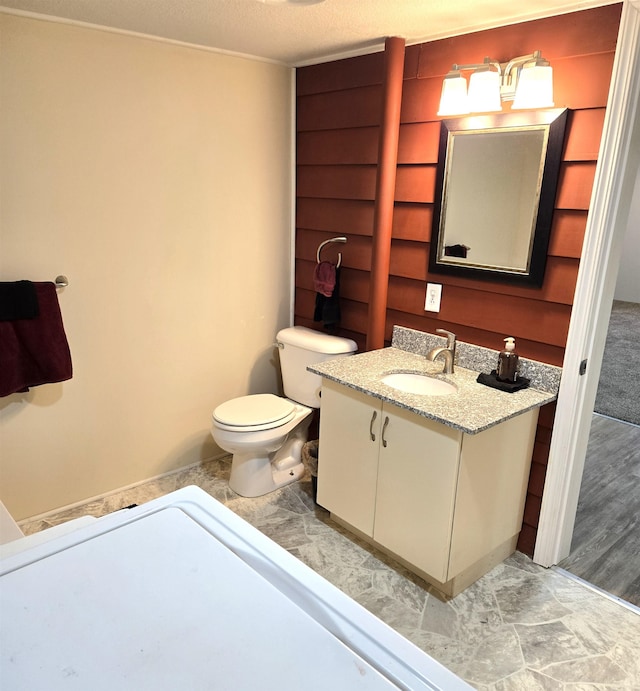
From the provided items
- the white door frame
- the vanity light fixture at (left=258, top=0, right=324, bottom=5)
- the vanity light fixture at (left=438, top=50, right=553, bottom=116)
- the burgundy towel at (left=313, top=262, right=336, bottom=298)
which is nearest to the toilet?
the burgundy towel at (left=313, top=262, right=336, bottom=298)

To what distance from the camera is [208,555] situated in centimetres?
82

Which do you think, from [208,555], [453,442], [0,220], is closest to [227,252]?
[0,220]

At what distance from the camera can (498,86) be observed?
198cm

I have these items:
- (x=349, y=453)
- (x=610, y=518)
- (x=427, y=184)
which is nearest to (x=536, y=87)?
(x=427, y=184)

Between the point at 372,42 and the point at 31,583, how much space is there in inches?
95.1

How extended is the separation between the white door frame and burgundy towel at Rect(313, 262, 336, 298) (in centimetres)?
120

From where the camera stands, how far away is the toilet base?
273cm

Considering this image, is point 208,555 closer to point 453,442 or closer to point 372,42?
point 453,442

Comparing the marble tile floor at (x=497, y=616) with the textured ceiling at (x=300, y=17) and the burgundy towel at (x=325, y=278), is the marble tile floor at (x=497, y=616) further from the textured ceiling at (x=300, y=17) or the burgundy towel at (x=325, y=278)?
the textured ceiling at (x=300, y=17)

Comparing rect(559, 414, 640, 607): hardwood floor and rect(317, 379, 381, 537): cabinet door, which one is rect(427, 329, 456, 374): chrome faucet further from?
rect(559, 414, 640, 607): hardwood floor

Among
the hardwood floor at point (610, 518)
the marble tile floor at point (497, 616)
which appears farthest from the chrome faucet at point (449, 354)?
the hardwood floor at point (610, 518)

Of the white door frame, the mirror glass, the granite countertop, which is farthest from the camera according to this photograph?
the mirror glass

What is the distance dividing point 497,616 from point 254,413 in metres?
1.34

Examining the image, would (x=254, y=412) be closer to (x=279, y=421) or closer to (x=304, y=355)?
(x=279, y=421)
